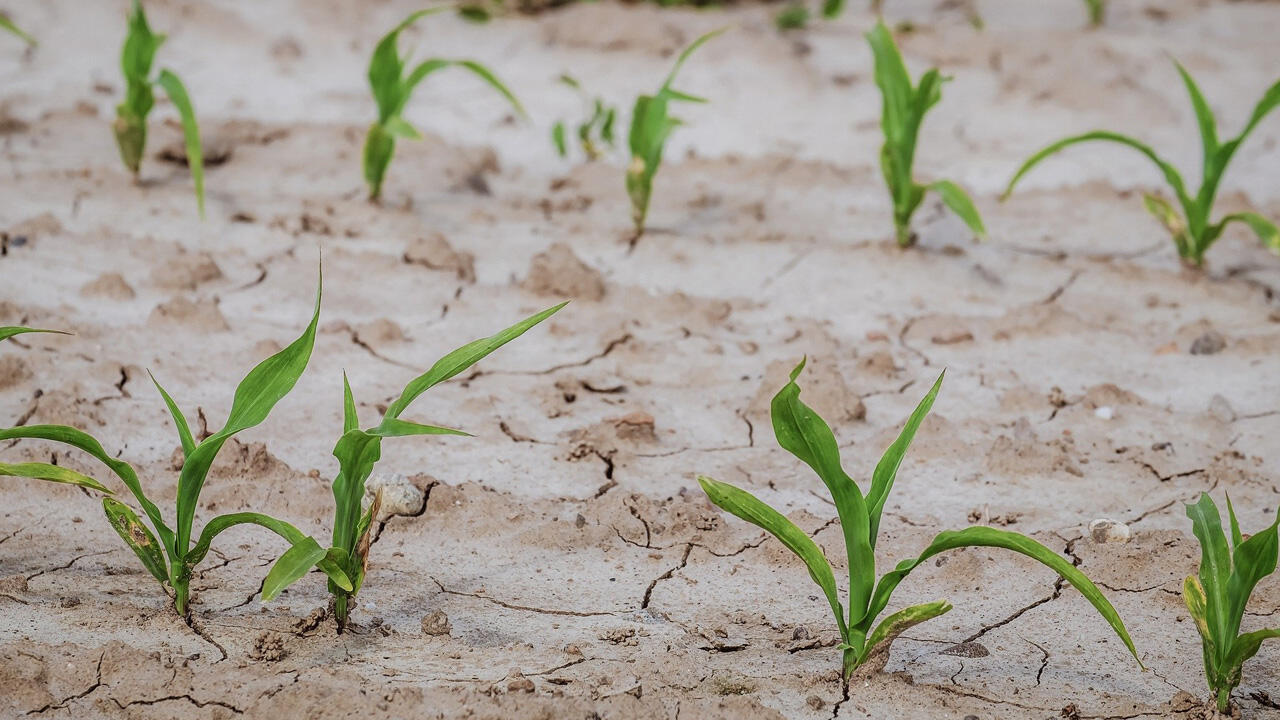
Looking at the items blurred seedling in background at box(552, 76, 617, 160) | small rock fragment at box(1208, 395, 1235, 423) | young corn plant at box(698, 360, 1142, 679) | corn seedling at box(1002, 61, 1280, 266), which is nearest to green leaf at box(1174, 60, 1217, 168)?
corn seedling at box(1002, 61, 1280, 266)

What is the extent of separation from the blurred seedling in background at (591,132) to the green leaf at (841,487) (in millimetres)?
2335

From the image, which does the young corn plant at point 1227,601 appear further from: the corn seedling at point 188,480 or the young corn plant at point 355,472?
the corn seedling at point 188,480

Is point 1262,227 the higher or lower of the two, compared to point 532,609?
higher

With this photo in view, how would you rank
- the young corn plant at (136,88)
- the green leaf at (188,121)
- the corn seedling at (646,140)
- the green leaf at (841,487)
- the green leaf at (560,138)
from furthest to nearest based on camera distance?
1. the green leaf at (560,138)
2. the young corn plant at (136,88)
3. the corn seedling at (646,140)
4. the green leaf at (188,121)
5. the green leaf at (841,487)

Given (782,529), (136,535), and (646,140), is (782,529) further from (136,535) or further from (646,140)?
(646,140)

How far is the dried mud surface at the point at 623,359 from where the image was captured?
71.6 inches

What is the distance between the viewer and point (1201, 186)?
129 inches

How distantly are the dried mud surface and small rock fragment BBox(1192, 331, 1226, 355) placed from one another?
1.7 inches

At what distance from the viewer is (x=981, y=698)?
1.75 m

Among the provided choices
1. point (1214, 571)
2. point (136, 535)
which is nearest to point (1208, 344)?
point (1214, 571)

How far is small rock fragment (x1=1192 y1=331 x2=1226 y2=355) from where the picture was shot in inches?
115

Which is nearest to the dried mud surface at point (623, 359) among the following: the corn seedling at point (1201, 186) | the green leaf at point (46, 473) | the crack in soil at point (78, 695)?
the crack in soil at point (78, 695)

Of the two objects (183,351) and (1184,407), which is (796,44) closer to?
(1184,407)

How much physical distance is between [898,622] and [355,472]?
0.82m
